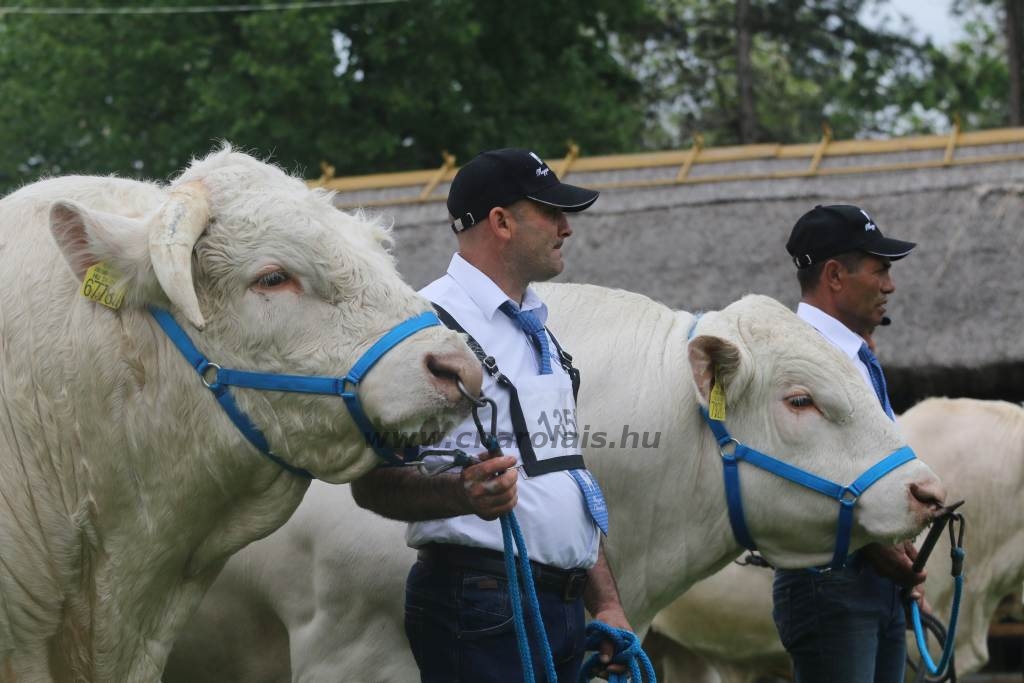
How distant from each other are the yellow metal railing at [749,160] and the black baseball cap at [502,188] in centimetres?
696

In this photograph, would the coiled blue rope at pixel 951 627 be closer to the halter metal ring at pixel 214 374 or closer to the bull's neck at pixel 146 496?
the bull's neck at pixel 146 496

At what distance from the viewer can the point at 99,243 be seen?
3207 millimetres

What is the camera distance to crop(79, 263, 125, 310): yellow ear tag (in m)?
3.23

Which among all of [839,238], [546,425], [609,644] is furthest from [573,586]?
[839,238]

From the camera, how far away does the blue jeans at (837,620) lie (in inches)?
187

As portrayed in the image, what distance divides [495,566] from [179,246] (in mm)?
1153

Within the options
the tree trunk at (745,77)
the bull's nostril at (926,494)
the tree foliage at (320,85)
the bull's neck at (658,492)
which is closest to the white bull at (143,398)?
the bull's neck at (658,492)

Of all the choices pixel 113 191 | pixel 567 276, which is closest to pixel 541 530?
pixel 113 191

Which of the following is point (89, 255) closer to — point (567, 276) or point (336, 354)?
point (336, 354)

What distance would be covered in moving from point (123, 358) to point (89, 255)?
0.25 m

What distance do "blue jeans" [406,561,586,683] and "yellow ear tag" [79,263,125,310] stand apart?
1.08 metres

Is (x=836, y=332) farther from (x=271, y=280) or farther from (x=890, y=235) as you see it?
(x=890, y=235)

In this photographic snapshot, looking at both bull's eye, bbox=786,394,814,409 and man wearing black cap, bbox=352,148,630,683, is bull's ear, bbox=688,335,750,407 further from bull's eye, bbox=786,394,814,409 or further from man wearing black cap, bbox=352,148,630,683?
man wearing black cap, bbox=352,148,630,683

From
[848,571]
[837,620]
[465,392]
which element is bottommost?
[837,620]
